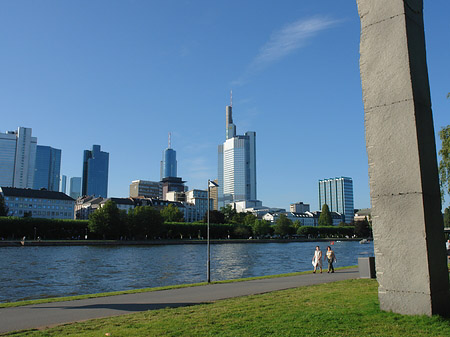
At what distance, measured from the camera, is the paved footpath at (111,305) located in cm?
Result: 1211

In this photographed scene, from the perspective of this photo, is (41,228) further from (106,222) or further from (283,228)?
(283,228)

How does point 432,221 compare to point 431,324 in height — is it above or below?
above

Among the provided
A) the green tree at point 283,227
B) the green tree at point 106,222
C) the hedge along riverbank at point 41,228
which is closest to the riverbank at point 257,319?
the hedge along riverbank at point 41,228

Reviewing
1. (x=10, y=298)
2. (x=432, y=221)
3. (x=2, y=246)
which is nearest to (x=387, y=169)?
(x=432, y=221)

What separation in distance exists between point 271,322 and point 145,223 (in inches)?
4650

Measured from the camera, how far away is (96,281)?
1320 inches

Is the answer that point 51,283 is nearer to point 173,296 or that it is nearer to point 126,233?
point 173,296

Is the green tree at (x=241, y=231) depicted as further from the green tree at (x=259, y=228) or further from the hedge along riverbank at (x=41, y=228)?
the hedge along riverbank at (x=41, y=228)

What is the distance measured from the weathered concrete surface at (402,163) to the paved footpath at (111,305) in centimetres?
694

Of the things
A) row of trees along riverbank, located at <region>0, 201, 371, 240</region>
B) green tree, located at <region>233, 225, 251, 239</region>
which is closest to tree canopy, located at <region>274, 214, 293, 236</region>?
green tree, located at <region>233, 225, 251, 239</region>

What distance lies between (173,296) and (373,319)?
846 centimetres

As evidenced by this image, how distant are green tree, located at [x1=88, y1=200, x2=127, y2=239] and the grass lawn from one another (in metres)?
107

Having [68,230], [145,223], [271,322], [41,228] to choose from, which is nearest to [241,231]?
[145,223]

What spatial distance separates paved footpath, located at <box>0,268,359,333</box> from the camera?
1211 cm
